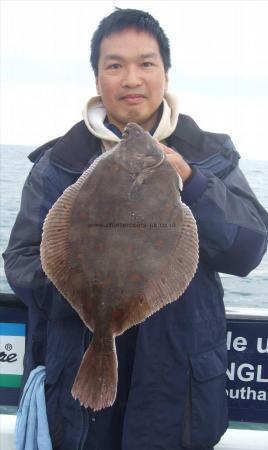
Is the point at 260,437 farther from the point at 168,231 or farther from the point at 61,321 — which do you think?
the point at 168,231

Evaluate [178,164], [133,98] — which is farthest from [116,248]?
[133,98]

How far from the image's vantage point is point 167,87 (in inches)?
108

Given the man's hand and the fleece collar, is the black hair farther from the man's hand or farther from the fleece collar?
the man's hand

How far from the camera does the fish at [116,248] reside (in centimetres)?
199

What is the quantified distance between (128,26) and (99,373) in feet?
4.99

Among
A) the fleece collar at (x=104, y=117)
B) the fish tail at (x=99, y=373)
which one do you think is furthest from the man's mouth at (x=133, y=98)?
the fish tail at (x=99, y=373)

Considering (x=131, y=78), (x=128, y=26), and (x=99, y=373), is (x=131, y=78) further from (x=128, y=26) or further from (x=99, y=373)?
(x=99, y=373)

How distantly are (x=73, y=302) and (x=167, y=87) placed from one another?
120cm

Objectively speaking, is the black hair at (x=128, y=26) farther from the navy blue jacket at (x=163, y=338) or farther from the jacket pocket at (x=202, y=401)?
the jacket pocket at (x=202, y=401)

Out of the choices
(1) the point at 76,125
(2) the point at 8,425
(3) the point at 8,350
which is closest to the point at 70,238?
(1) the point at 76,125

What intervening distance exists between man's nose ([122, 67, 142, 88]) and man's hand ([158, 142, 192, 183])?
0.43m

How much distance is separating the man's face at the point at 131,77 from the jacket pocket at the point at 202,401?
1047mm

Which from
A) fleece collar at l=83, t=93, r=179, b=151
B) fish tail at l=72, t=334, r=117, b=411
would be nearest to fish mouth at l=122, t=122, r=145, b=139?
fleece collar at l=83, t=93, r=179, b=151

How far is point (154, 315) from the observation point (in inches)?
92.7
